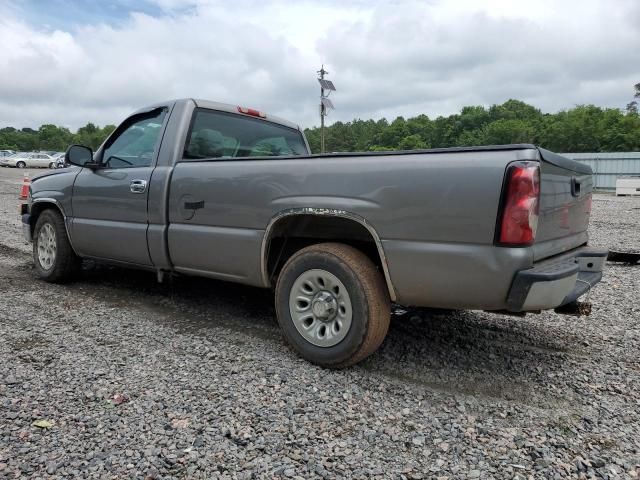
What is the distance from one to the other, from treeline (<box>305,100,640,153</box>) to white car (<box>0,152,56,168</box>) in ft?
78.8

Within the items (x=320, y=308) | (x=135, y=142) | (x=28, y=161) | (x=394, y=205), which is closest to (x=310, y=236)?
(x=320, y=308)

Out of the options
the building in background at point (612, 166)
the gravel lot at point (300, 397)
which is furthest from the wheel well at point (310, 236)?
the building in background at point (612, 166)

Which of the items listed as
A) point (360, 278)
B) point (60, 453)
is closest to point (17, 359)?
point (60, 453)

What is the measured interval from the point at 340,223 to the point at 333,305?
1.76 feet

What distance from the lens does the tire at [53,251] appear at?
502cm

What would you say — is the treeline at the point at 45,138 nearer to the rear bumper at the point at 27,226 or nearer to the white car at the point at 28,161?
the white car at the point at 28,161

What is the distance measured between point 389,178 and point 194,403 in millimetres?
1646

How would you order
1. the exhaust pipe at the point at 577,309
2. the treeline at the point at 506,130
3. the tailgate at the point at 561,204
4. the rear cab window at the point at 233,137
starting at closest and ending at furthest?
the tailgate at the point at 561,204 < the exhaust pipe at the point at 577,309 < the rear cab window at the point at 233,137 < the treeline at the point at 506,130

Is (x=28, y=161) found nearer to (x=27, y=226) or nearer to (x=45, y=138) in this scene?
(x=27, y=226)

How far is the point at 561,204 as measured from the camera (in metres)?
2.96

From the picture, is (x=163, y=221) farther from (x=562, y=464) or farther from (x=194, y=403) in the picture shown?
(x=562, y=464)

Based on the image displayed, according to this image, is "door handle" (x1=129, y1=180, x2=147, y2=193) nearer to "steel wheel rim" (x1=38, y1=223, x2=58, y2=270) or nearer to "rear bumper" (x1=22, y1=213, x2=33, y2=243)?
"steel wheel rim" (x1=38, y1=223, x2=58, y2=270)

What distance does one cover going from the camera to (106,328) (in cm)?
386

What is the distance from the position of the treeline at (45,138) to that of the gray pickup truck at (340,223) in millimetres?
98227
